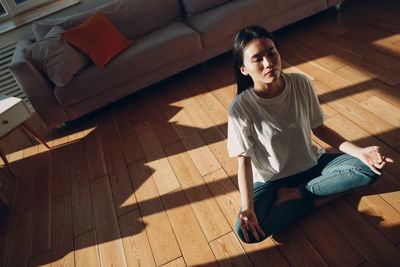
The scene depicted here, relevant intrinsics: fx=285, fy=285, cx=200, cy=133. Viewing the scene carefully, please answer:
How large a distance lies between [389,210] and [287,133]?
61 cm

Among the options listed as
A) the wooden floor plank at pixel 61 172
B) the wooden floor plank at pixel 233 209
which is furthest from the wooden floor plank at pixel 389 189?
the wooden floor plank at pixel 61 172

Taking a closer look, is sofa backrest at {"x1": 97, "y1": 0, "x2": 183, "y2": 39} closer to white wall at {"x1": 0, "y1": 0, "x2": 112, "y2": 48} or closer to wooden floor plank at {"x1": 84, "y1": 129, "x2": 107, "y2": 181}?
white wall at {"x1": 0, "y1": 0, "x2": 112, "y2": 48}

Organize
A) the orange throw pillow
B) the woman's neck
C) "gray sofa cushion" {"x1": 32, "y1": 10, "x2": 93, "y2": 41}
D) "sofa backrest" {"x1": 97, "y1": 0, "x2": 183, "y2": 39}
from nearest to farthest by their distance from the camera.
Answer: the woman's neck
the orange throw pillow
"gray sofa cushion" {"x1": 32, "y1": 10, "x2": 93, "y2": 41}
"sofa backrest" {"x1": 97, "y1": 0, "x2": 183, "y2": 39}

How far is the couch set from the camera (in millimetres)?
2428

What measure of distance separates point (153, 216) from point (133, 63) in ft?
4.67

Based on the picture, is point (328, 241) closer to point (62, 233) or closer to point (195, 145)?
point (195, 145)

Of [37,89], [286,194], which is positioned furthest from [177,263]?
[37,89]

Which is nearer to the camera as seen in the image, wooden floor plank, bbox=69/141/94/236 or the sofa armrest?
wooden floor plank, bbox=69/141/94/236

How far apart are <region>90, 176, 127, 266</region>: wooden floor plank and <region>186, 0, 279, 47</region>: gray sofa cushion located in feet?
5.08

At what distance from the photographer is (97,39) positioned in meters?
2.57

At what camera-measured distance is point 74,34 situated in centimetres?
256

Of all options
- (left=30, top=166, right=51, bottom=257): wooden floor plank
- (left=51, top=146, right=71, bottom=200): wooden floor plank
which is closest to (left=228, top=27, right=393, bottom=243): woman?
(left=30, top=166, right=51, bottom=257): wooden floor plank

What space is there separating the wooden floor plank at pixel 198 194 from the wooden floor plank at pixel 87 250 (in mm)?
580

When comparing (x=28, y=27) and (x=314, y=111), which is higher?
(x=28, y=27)
